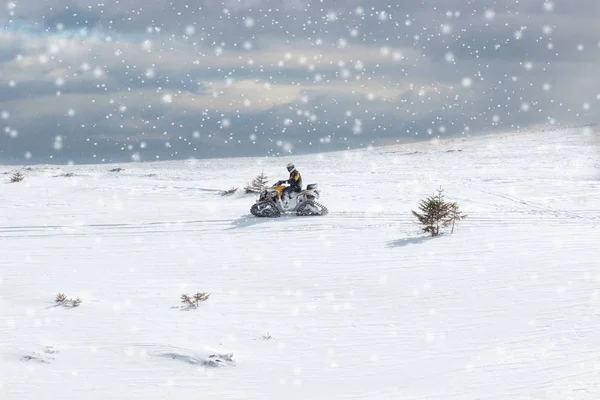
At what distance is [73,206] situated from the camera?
71.4 feet

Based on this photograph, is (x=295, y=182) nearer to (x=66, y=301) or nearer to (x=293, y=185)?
(x=293, y=185)

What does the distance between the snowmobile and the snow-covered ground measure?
0.44m

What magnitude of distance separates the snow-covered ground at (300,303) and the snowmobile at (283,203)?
1.44 ft

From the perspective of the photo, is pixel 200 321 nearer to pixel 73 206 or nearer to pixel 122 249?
pixel 122 249

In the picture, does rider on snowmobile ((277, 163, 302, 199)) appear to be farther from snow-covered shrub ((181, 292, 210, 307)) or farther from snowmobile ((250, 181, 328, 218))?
snow-covered shrub ((181, 292, 210, 307))

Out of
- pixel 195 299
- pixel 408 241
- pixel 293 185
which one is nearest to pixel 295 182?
pixel 293 185

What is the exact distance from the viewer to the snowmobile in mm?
19000

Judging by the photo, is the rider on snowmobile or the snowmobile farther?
the snowmobile

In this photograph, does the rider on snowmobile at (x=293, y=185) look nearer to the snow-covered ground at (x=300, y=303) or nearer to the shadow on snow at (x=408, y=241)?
the snow-covered ground at (x=300, y=303)

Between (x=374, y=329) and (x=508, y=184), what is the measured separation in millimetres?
18602

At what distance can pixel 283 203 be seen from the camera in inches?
750

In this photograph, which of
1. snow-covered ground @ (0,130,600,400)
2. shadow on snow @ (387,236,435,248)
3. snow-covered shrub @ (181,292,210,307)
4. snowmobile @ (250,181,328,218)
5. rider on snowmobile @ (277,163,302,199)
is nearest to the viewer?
snow-covered ground @ (0,130,600,400)

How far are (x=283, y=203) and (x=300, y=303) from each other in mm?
7628

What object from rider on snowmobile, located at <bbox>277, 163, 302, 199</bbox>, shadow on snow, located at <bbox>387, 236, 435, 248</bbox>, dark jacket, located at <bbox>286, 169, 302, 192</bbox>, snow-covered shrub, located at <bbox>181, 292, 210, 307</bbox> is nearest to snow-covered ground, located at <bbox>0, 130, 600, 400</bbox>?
shadow on snow, located at <bbox>387, 236, 435, 248</bbox>
